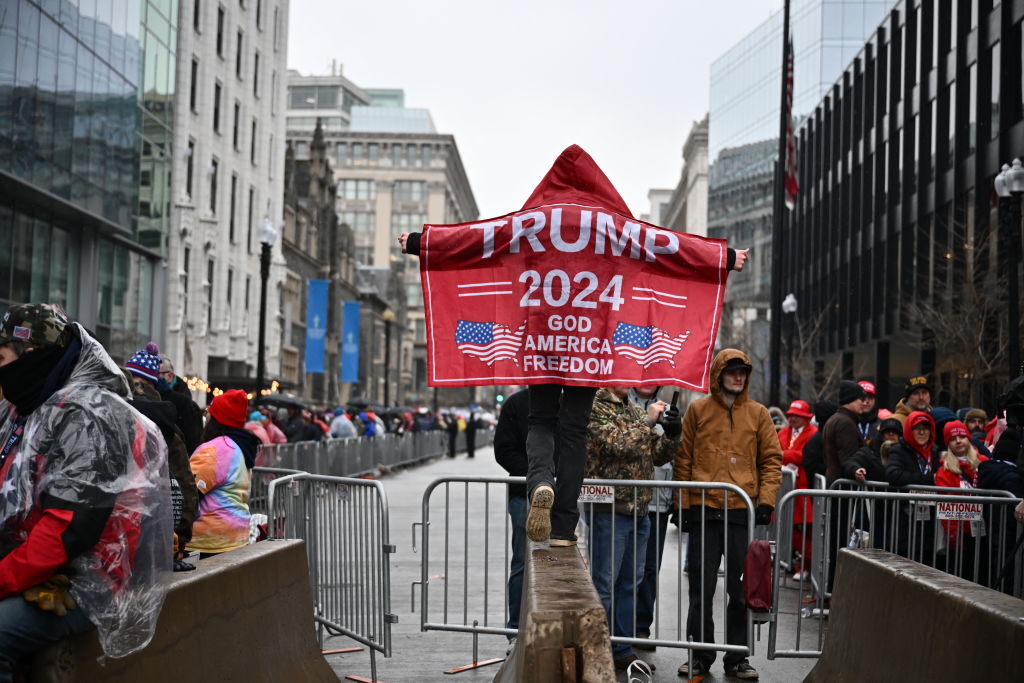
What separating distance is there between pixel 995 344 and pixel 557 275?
23475 millimetres

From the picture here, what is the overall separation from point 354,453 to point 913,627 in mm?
23119

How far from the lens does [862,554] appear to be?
6.40m

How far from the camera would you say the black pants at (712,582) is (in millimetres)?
7816

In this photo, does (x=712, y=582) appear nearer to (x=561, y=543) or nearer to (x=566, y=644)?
(x=561, y=543)

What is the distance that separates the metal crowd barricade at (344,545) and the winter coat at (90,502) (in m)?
3.01

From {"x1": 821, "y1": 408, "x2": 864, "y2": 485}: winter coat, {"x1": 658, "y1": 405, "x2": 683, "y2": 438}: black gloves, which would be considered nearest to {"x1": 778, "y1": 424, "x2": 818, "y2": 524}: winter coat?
{"x1": 821, "y1": 408, "x2": 864, "y2": 485}: winter coat

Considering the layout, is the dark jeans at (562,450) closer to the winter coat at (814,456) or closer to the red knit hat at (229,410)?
the red knit hat at (229,410)

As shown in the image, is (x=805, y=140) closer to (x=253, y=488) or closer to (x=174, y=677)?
(x=253, y=488)

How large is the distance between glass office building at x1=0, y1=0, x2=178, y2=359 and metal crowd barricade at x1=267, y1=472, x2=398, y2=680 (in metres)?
19.6

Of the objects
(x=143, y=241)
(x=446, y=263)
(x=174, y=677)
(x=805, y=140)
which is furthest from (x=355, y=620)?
(x=805, y=140)

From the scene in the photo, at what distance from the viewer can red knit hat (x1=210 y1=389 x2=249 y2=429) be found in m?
8.34

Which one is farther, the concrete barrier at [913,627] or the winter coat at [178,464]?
the winter coat at [178,464]

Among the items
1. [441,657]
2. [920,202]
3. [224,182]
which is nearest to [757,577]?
[441,657]

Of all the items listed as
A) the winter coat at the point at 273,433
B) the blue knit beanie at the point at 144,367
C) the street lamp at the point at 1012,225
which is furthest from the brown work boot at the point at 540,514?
the winter coat at the point at 273,433
